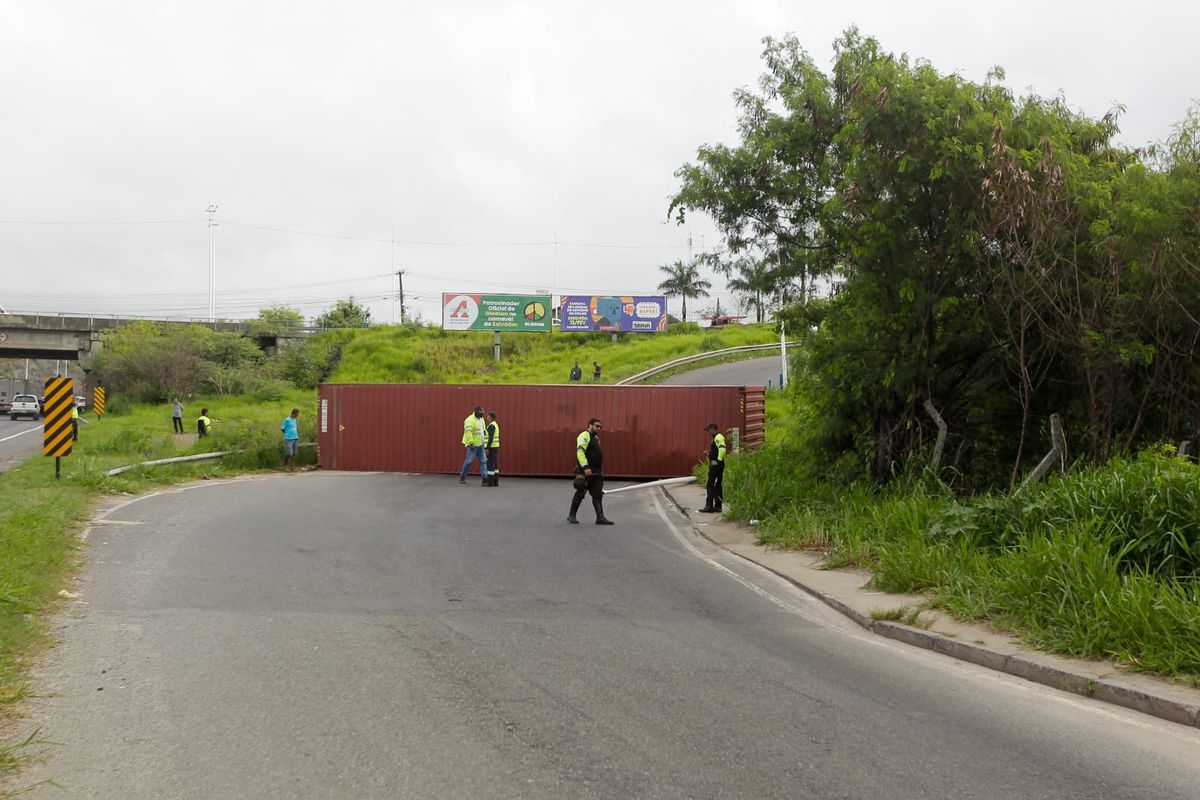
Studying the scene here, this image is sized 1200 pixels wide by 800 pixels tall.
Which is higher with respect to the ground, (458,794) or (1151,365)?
(1151,365)

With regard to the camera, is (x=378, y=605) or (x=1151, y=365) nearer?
(x=378, y=605)

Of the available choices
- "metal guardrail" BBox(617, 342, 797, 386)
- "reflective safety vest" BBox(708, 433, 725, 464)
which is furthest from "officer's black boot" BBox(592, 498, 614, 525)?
"metal guardrail" BBox(617, 342, 797, 386)

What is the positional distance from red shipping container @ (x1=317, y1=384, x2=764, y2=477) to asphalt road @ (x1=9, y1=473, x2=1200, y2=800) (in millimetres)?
13807

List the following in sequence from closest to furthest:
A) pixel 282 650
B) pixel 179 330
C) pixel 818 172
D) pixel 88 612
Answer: pixel 282 650 → pixel 88 612 → pixel 818 172 → pixel 179 330

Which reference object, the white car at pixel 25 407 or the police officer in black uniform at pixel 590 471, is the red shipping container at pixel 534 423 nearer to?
the police officer in black uniform at pixel 590 471

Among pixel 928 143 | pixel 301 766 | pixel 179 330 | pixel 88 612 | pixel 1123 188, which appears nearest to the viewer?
pixel 301 766

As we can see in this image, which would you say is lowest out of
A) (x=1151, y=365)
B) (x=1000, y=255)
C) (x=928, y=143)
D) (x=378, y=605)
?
(x=378, y=605)

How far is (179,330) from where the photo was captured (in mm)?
55625

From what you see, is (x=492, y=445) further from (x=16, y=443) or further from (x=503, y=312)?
(x=503, y=312)

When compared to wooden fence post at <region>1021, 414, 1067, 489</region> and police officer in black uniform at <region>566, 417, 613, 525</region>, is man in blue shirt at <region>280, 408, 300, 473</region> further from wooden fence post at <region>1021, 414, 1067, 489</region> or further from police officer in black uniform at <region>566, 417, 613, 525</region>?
wooden fence post at <region>1021, 414, 1067, 489</region>

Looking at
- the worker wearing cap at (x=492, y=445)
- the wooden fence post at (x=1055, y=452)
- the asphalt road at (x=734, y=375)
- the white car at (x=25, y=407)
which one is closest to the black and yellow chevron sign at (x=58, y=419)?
the worker wearing cap at (x=492, y=445)

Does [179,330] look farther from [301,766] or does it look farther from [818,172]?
[301,766]

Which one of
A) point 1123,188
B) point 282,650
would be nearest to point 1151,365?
point 1123,188

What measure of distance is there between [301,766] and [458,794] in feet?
2.86
